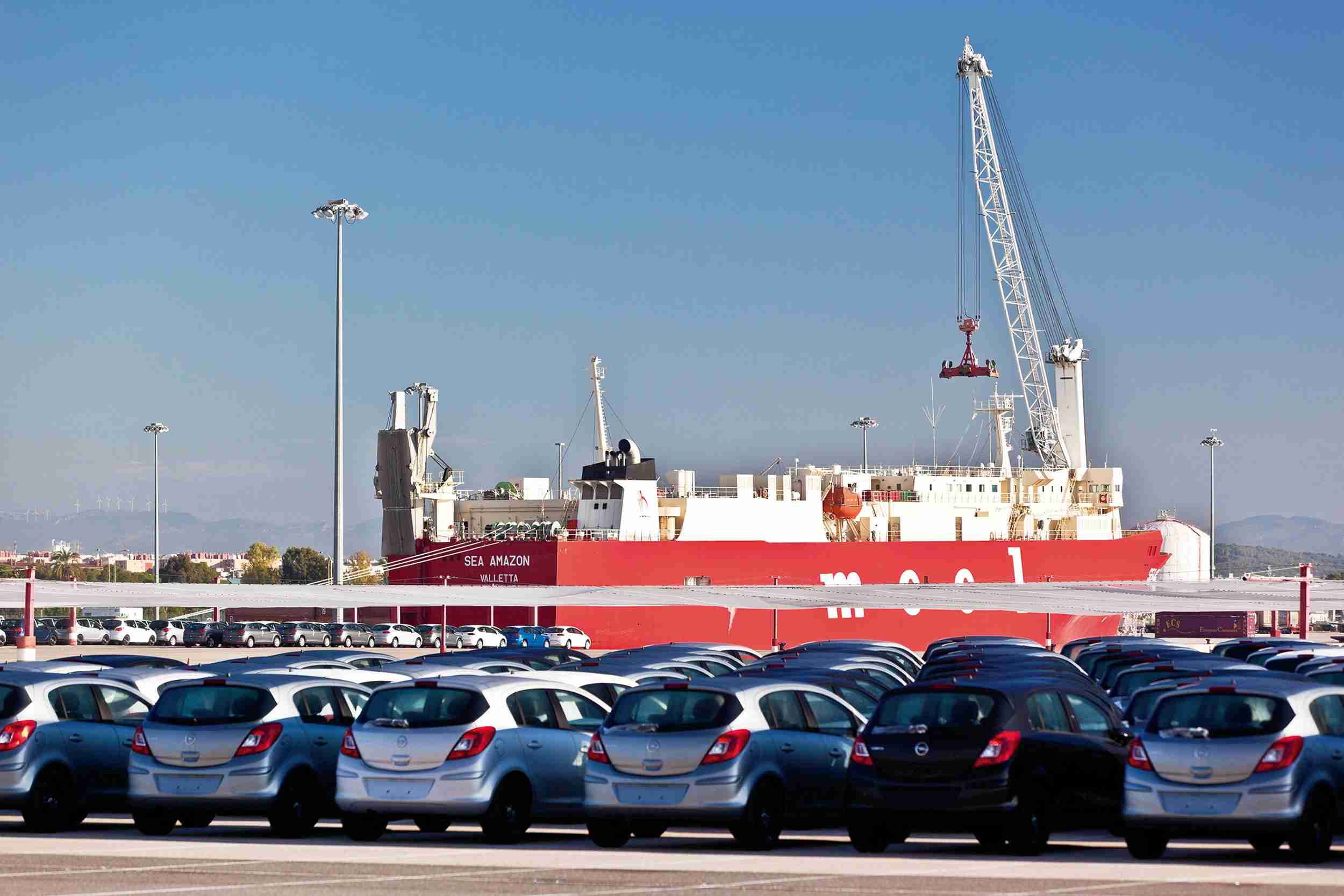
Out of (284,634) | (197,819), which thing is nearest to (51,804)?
(197,819)

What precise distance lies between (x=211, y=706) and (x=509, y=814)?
2.83 meters

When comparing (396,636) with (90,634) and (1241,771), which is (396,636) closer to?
(90,634)

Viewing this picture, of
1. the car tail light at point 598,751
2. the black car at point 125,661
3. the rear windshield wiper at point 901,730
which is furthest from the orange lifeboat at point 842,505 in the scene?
the rear windshield wiper at point 901,730

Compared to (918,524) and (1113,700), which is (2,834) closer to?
(1113,700)

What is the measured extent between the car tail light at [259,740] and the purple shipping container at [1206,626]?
195ft

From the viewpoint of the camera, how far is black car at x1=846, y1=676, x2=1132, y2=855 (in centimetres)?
1245

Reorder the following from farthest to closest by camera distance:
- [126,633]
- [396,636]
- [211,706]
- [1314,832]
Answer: [126,633] → [396,636] → [211,706] → [1314,832]

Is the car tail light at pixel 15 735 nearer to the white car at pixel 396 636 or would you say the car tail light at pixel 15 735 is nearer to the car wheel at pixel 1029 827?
the car wheel at pixel 1029 827

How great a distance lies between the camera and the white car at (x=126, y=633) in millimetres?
59781

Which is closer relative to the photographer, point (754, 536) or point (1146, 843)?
point (1146, 843)

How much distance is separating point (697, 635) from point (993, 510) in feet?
57.9

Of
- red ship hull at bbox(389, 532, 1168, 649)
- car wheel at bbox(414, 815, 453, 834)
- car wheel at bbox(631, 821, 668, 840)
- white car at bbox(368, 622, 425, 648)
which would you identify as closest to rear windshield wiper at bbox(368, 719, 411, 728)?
car wheel at bbox(414, 815, 453, 834)

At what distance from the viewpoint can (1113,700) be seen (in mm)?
18328

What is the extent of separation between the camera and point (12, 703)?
48.7ft
